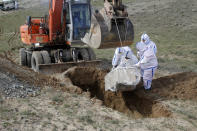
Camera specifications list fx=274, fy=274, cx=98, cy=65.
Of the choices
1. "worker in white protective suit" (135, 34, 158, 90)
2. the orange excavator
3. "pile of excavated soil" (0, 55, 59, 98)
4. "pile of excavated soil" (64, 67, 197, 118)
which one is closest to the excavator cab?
the orange excavator

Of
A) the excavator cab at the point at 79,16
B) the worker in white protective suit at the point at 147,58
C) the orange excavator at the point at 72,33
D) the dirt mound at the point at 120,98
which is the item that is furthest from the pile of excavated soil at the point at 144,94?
the excavator cab at the point at 79,16

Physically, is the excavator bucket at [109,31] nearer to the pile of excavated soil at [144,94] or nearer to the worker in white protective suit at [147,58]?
the worker in white protective suit at [147,58]

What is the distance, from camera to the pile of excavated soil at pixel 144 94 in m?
7.64

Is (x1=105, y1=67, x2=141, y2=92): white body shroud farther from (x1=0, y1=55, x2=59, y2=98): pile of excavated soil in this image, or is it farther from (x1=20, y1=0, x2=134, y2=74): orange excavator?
(x1=0, y1=55, x2=59, y2=98): pile of excavated soil

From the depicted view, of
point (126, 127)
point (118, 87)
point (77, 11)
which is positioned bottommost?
point (126, 127)

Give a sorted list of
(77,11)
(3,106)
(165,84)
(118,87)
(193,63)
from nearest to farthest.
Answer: (3,106) < (118,87) < (165,84) < (77,11) < (193,63)

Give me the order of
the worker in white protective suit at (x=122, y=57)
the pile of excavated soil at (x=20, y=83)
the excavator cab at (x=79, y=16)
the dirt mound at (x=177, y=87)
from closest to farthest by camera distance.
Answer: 1. the pile of excavated soil at (x=20, y=83)
2. the dirt mound at (x=177, y=87)
3. the worker in white protective suit at (x=122, y=57)
4. the excavator cab at (x=79, y=16)

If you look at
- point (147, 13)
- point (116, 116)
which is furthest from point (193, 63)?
point (147, 13)

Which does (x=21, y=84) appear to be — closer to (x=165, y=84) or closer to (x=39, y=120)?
(x=39, y=120)

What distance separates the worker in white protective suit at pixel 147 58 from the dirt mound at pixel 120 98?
47cm

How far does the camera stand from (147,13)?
31766 millimetres

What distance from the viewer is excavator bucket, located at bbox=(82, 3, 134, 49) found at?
25.7 ft

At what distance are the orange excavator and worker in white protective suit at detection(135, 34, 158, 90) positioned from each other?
449 mm

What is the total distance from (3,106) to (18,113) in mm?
521
